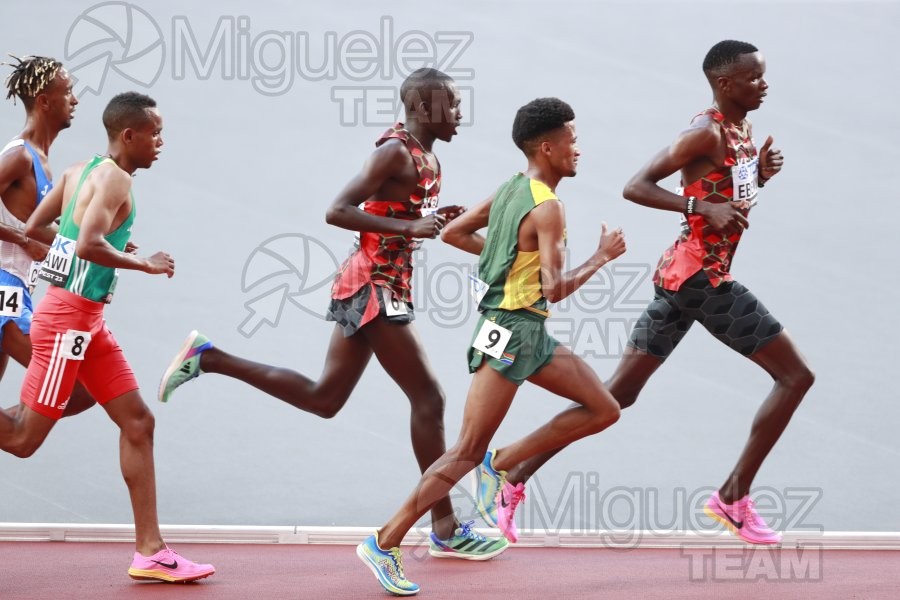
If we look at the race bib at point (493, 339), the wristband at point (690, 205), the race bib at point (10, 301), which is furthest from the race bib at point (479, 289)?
the race bib at point (10, 301)

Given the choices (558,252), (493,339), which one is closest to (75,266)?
(493,339)

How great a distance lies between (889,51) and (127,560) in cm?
664

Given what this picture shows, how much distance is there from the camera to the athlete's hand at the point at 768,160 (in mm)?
5137

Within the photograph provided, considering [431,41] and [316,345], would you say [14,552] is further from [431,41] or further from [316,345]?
→ [431,41]

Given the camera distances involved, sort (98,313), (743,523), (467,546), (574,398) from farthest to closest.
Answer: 1. (467,546)
2. (743,523)
3. (98,313)
4. (574,398)

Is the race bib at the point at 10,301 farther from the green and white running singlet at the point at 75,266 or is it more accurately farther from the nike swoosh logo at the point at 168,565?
the nike swoosh logo at the point at 168,565

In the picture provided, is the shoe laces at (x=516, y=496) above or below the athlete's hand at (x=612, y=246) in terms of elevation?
below

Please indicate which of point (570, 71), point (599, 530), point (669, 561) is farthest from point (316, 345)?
point (669, 561)

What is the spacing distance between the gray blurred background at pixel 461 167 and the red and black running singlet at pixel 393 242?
2.77 meters

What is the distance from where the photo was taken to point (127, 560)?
16.6 ft

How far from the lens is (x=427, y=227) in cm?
466

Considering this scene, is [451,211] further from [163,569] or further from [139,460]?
[163,569]

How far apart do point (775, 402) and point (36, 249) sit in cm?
299

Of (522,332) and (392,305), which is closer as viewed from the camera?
(522,332)
